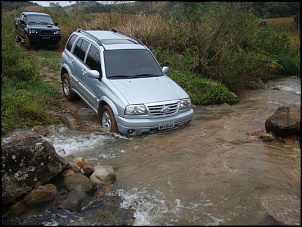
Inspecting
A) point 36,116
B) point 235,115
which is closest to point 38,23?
point 36,116

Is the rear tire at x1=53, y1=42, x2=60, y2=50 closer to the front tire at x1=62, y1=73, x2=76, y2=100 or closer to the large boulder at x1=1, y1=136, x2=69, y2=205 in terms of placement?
the front tire at x1=62, y1=73, x2=76, y2=100

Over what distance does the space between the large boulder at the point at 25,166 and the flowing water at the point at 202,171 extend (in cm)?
106

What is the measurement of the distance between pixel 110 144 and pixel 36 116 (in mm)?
2096

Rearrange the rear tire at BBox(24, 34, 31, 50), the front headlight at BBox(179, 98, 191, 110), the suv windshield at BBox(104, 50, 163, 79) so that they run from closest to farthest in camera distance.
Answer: the front headlight at BBox(179, 98, 191, 110) → the suv windshield at BBox(104, 50, 163, 79) → the rear tire at BBox(24, 34, 31, 50)

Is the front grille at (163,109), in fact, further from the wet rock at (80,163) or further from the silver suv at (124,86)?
the wet rock at (80,163)

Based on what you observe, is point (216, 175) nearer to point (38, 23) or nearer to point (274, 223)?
point (274, 223)

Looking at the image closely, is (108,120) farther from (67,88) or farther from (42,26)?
(42,26)

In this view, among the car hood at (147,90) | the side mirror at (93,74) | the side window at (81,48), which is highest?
the side window at (81,48)

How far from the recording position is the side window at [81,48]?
882 centimetres

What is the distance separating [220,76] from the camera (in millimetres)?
12562

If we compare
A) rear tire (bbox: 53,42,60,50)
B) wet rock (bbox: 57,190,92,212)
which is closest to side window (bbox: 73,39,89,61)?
wet rock (bbox: 57,190,92,212)

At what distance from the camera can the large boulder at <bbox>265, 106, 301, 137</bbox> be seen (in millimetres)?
7293

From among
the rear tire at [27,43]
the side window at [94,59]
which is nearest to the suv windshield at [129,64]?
the side window at [94,59]

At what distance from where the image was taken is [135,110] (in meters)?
6.99
